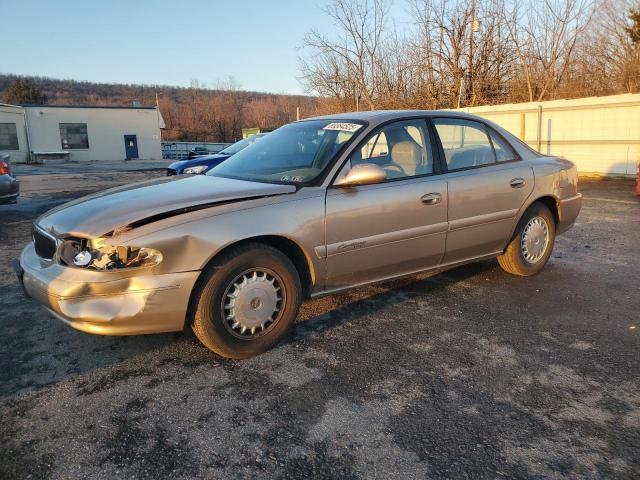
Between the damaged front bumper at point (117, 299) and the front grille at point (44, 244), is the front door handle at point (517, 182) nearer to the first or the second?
the damaged front bumper at point (117, 299)

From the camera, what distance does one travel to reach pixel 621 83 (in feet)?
70.9

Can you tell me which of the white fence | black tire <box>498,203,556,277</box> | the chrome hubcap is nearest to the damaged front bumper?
black tire <box>498,203,556,277</box>

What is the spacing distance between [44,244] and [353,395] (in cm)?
214

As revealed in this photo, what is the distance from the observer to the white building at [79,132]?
1435 inches

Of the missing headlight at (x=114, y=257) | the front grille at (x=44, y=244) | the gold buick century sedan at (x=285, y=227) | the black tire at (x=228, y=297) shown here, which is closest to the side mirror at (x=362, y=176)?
the gold buick century sedan at (x=285, y=227)

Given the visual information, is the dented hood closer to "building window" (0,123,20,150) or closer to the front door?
the front door

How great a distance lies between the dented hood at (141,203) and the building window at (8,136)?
3894cm

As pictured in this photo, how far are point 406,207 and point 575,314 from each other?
1.60 meters

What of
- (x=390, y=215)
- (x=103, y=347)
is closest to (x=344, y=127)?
(x=390, y=215)

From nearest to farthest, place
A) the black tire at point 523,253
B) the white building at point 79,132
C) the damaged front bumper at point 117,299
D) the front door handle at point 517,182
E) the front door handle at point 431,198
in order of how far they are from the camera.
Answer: the damaged front bumper at point 117,299, the front door handle at point 431,198, the front door handle at point 517,182, the black tire at point 523,253, the white building at point 79,132

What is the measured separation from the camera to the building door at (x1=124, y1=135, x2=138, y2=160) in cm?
4116

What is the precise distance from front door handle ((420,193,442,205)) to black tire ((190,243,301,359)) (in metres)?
1.20

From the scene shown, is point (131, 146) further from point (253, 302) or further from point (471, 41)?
point (253, 302)

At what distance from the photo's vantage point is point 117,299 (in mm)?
2742
